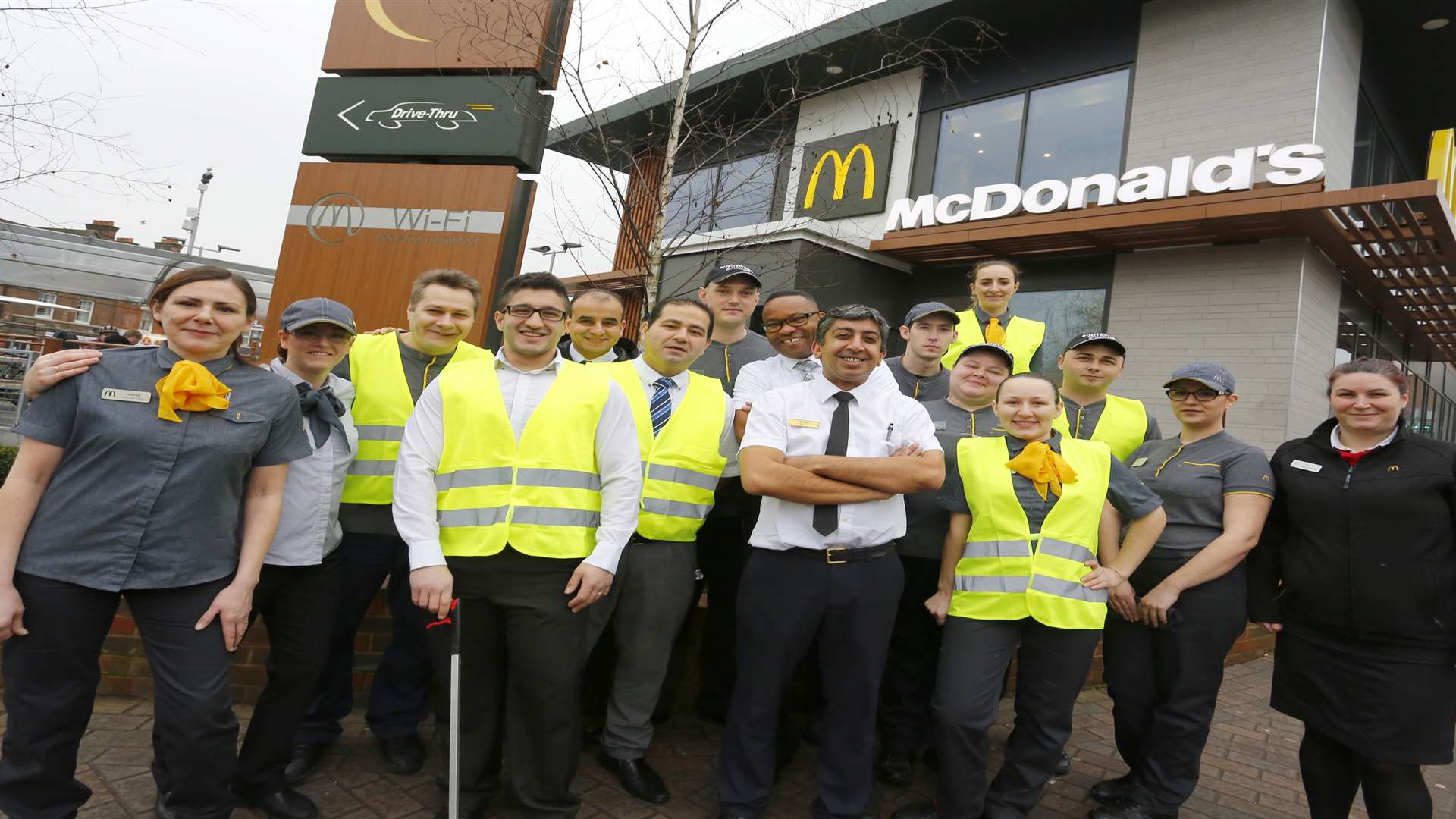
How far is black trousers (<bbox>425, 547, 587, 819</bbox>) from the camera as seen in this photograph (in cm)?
267

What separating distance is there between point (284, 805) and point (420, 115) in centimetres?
753

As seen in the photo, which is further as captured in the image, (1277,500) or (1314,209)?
(1314,209)

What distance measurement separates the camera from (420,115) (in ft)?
27.0

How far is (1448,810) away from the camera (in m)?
4.05

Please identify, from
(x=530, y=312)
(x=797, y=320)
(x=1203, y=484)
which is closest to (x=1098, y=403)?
(x=1203, y=484)

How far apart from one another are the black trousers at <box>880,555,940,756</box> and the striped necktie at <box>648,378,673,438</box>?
55.4 inches

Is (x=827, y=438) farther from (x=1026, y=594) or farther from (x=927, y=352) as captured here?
(x=927, y=352)

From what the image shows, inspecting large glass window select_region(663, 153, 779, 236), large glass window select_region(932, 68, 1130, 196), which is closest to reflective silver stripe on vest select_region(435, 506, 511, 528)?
large glass window select_region(663, 153, 779, 236)

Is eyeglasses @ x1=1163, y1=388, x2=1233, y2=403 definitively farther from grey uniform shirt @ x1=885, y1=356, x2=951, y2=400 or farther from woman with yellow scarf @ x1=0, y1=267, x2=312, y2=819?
woman with yellow scarf @ x1=0, y1=267, x2=312, y2=819

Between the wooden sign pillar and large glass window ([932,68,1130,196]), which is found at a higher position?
large glass window ([932,68,1130,196])

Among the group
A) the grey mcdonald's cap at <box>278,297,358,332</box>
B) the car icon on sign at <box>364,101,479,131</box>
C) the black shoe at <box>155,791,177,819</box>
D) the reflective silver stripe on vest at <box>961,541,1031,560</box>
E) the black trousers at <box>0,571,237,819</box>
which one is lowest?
the black shoe at <box>155,791,177,819</box>

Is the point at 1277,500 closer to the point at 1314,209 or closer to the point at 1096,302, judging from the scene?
the point at 1314,209

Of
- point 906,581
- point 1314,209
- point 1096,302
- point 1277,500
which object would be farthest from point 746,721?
point 1096,302

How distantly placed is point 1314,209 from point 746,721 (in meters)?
7.90
